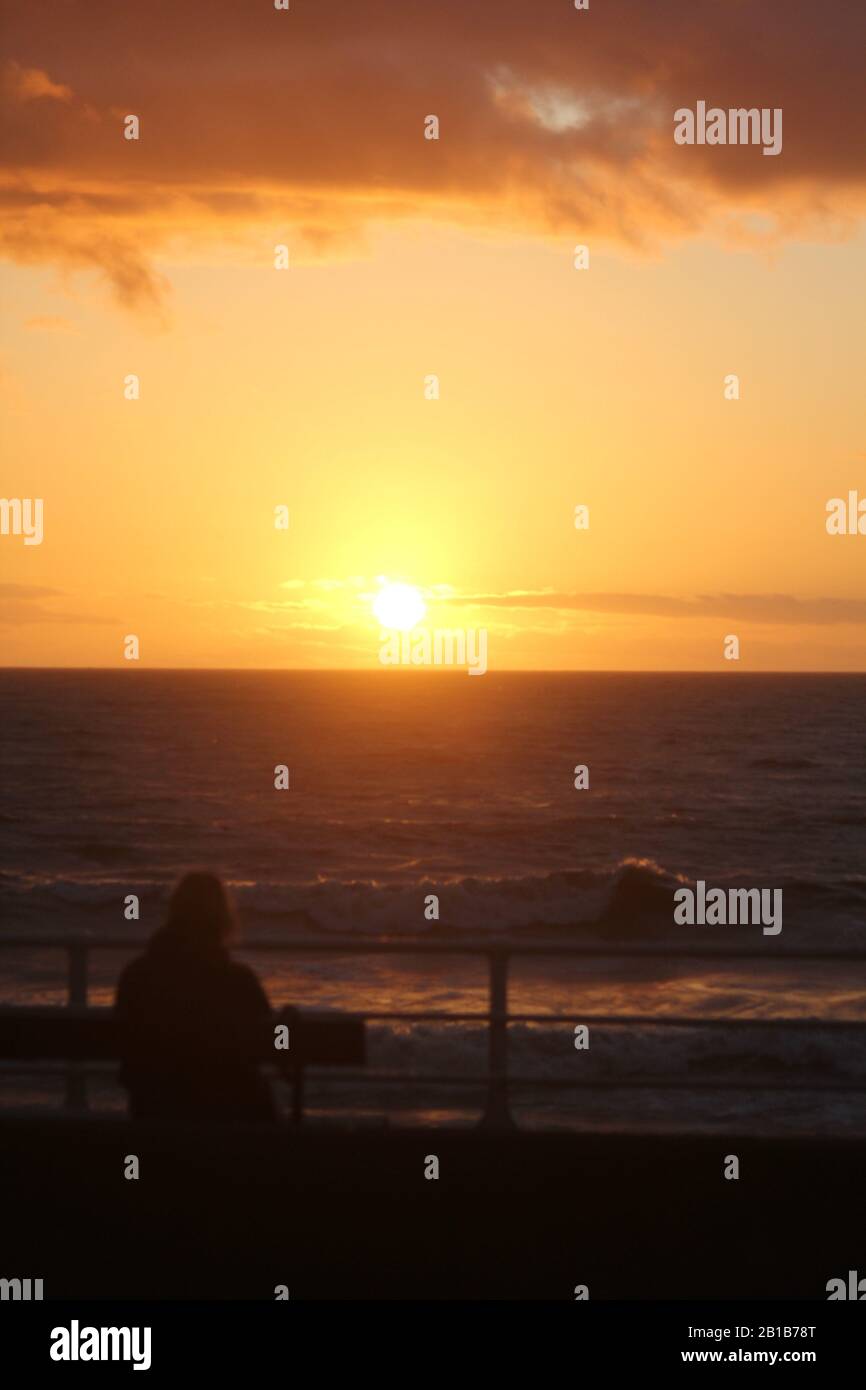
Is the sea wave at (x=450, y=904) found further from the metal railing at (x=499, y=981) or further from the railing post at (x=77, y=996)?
the metal railing at (x=499, y=981)

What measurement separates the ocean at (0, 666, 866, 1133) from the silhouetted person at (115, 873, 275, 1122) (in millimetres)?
290

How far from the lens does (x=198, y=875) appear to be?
223 inches

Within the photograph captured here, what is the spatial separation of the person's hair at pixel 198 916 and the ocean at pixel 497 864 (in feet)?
0.89

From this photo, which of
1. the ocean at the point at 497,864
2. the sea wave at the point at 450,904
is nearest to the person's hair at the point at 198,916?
the ocean at the point at 497,864

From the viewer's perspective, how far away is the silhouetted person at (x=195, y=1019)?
559cm

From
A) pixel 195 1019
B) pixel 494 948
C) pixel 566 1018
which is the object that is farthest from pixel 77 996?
pixel 566 1018

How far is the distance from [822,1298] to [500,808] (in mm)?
51866

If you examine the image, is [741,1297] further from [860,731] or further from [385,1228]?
[860,731]

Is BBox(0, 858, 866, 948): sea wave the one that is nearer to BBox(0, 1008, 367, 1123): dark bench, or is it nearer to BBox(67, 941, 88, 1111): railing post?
BBox(67, 941, 88, 1111): railing post

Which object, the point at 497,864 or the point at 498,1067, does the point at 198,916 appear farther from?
the point at 497,864

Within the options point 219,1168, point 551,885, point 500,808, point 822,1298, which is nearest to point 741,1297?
point 822,1298

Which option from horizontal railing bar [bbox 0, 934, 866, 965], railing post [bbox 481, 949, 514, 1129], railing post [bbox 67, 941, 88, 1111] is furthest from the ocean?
railing post [bbox 67, 941, 88, 1111]

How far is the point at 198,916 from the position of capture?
5609 mm
